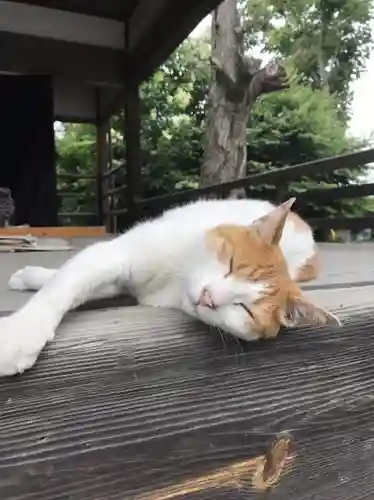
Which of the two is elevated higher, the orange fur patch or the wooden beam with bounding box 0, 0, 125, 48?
the wooden beam with bounding box 0, 0, 125, 48

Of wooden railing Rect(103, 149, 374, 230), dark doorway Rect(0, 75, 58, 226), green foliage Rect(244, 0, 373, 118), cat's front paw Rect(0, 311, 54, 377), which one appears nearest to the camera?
cat's front paw Rect(0, 311, 54, 377)

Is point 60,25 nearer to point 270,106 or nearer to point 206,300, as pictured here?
point 270,106

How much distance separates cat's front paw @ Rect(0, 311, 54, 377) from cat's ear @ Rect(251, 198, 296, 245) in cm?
37

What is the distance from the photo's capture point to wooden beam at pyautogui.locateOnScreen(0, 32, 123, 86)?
3.71 meters

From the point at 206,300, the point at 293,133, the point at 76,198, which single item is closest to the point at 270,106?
the point at 293,133

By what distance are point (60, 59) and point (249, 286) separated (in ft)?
11.0

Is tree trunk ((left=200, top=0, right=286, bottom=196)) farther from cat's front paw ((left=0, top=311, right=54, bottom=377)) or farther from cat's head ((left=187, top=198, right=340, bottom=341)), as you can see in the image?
cat's front paw ((left=0, top=311, right=54, bottom=377))

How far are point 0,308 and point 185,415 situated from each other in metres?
0.21

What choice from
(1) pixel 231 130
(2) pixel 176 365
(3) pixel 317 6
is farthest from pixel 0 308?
(3) pixel 317 6

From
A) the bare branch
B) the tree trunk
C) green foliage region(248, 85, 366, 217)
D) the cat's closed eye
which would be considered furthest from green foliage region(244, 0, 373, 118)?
the cat's closed eye

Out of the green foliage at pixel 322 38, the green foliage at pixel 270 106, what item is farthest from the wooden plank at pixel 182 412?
the green foliage at pixel 322 38

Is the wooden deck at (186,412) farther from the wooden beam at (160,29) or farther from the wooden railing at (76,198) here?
the wooden railing at (76,198)

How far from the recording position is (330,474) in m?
0.67

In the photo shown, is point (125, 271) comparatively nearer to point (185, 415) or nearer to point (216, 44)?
point (185, 415)
